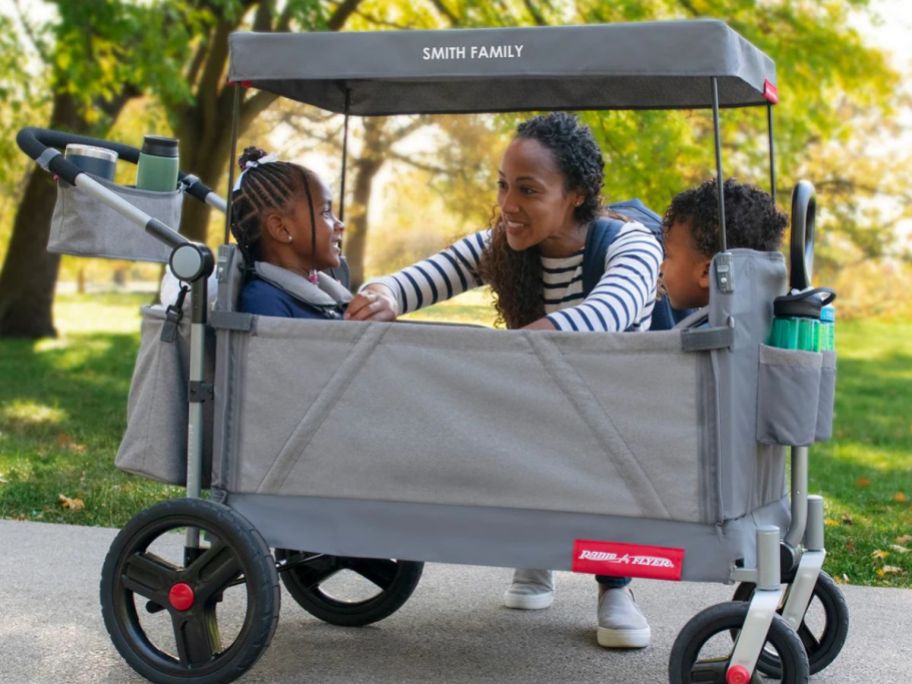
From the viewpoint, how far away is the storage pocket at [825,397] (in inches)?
121

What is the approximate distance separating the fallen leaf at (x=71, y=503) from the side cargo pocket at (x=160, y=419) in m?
2.17

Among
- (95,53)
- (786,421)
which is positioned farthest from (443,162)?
(95,53)

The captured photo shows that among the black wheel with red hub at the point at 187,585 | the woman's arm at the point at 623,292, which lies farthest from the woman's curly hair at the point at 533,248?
the black wheel with red hub at the point at 187,585

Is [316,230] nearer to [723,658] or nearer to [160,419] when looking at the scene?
[160,419]

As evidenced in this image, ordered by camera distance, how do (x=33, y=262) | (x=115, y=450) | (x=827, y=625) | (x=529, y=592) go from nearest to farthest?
(x=827, y=625) → (x=529, y=592) → (x=115, y=450) → (x=33, y=262)

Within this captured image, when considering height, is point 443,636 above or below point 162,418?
below

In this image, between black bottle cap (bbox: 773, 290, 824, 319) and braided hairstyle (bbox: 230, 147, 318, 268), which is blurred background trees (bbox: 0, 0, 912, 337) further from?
black bottle cap (bbox: 773, 290, 824, 319)

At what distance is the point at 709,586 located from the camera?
4344mm

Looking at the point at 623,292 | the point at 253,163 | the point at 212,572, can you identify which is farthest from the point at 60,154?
the point at 623,292

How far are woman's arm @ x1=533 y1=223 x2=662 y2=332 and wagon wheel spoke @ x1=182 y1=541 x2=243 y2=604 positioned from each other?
0.97 meters

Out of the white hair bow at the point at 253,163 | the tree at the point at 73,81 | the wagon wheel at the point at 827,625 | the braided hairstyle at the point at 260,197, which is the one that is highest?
the tree at the point at 73,81

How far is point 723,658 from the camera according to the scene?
2.93 m

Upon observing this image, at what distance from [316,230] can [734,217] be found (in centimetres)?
109

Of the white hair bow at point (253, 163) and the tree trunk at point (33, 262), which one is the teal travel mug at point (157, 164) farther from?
the tree trunk at point (33, 262)
